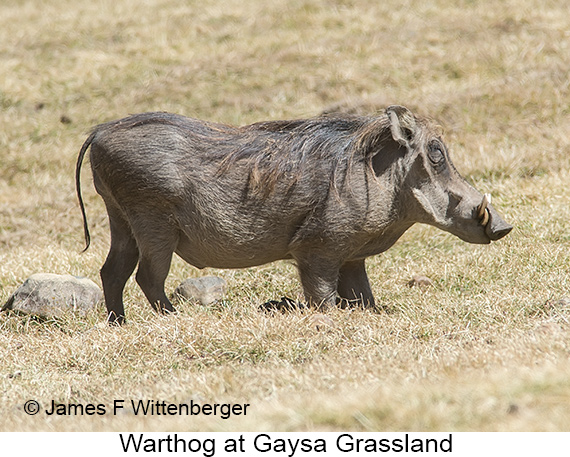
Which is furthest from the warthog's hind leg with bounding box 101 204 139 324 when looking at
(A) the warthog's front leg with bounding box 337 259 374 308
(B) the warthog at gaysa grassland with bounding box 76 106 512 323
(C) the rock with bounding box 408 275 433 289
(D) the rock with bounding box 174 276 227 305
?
(C) the rock with bounding box 408 275 433 289

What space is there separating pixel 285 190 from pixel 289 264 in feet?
5.50

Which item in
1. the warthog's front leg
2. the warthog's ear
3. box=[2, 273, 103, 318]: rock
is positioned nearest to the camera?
the warthog's ear

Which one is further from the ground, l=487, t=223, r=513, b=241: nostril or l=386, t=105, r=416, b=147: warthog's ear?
l=386, t=105, r=416, b=147: warthog's ear

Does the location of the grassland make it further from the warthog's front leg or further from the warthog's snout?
the warthog's snout

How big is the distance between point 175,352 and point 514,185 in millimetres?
4343

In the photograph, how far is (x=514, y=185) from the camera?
7.65 meters

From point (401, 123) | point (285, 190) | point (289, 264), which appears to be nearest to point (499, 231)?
point (401, 123)

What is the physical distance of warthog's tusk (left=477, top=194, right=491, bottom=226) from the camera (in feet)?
16.5

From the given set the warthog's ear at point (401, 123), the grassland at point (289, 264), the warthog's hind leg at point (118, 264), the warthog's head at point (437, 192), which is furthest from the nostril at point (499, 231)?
the warthog's hind leg at point (118, 264)

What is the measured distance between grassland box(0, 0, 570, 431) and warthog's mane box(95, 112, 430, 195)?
2.85 feet

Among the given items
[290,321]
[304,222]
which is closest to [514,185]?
[304,222]

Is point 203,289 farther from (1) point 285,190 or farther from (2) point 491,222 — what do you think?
(2) point 491,222

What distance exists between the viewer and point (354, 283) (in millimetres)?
5406

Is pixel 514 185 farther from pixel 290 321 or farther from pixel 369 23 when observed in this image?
pixel 369 23
